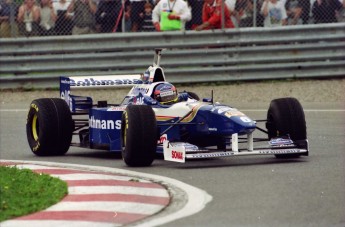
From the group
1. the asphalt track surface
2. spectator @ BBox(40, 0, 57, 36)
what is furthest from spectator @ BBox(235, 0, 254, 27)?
the asphalt track surface

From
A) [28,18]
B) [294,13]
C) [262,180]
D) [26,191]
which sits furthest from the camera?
[294,13]

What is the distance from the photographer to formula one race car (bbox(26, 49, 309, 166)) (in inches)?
483

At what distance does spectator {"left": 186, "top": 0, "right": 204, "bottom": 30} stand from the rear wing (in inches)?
257

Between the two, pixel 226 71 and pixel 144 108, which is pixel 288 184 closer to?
pixel 144 108

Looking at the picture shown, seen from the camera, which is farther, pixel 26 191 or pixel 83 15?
pixel 83 15

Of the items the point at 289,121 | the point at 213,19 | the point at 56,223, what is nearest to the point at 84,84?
the point at 289,121

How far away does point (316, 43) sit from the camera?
21.7 m

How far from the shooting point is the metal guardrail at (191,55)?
2141cm

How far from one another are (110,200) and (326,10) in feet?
41.3

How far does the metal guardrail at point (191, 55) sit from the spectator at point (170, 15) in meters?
0.18

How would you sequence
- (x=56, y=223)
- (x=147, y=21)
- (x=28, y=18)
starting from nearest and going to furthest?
(x=56, y=223) < (x=28, y=18) < (x=147, y=21)

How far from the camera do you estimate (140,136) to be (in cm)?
1215

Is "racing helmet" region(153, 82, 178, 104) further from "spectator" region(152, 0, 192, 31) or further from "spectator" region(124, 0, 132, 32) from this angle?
"spectator" region(124, 0, 132, 32)

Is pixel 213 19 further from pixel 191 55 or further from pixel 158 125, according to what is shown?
pixel 158 125
